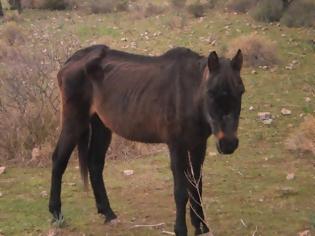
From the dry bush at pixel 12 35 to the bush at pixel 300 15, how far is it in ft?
26.9

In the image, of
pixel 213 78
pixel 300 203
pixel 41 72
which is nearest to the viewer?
pixel 213 78

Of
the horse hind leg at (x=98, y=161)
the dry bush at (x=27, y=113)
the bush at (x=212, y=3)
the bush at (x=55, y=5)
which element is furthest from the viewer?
the bush at (x=55, y=5)

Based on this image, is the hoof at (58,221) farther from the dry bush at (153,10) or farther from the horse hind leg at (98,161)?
the dry bush at (153,10)

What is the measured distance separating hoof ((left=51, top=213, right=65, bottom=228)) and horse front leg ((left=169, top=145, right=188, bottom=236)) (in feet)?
4.24

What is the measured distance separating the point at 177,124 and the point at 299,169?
119 inches

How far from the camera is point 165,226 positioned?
19.6 feet

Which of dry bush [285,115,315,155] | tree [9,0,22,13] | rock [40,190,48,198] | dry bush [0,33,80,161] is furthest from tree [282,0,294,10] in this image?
rock [40,190,48,198]

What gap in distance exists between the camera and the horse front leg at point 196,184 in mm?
5172

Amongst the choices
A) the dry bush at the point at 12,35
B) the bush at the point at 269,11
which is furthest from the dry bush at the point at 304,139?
the dry bush at the point at 12,35

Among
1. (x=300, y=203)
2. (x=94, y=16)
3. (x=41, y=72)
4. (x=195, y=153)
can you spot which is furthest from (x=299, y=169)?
(x=94, y=16)

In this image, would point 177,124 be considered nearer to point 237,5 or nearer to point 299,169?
point 299,169

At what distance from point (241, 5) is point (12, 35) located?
8402 mm

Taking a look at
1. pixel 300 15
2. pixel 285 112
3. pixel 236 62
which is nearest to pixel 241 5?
pixel 300 15

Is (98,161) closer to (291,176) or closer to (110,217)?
(110,217)
